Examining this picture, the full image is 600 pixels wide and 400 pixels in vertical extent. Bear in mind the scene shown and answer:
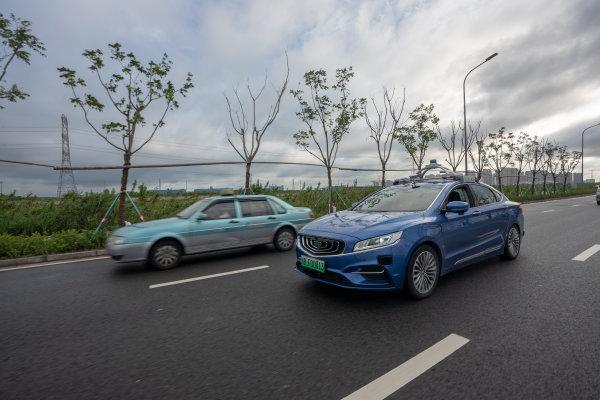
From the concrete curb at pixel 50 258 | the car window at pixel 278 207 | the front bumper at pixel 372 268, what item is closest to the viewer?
the front bumper at pixel 372 268

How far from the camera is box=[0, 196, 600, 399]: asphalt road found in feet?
7.73

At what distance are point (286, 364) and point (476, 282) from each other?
11.2ft

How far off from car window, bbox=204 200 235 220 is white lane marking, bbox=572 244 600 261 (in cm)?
674

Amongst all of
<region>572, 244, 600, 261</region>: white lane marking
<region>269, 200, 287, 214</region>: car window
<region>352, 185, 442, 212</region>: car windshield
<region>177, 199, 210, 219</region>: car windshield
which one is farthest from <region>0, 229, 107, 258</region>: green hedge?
<region>572, 244, 600, 261</region>: white lane marking

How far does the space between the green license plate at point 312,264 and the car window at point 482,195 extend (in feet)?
10.0

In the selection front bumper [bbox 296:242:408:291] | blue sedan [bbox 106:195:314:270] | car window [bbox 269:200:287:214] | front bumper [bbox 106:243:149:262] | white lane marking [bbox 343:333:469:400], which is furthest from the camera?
car window [bbox 269:200:287:214]

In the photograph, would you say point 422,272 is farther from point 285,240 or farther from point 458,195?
point 285,240

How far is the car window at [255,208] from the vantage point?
7418 mm

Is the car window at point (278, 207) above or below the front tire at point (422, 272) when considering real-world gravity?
above

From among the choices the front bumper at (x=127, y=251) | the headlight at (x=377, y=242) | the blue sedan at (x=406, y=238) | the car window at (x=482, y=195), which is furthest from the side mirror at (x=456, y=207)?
the front bumper at (x=127, y=251)

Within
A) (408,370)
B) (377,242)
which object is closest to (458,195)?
(377,242)

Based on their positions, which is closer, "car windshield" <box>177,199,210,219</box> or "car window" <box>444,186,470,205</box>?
"car window" <box>444,186,470,205</box>

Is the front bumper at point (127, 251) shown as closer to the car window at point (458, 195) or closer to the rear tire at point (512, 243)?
the car window at point (458, 195)

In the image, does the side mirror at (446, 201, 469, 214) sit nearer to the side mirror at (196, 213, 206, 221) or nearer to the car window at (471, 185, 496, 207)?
the car window at (471, 185, 496, 207)
